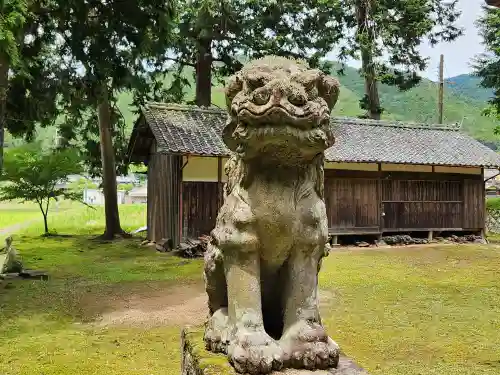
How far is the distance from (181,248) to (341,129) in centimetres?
780

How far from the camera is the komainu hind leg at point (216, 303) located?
3010 mm

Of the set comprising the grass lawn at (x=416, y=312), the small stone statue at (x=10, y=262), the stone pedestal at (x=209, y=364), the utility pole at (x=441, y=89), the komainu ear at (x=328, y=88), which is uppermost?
the utility pole at (x=441, y=89)

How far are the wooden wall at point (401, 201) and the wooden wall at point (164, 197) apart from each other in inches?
201

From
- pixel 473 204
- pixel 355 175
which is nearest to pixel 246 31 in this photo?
pixel 355 175

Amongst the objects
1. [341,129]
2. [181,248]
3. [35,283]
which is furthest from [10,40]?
[341,129]

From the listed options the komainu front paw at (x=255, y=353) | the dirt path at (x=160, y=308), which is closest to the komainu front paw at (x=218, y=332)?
the komainu front paw at (x=255, y=353)

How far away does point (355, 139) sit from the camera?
17.3 meters

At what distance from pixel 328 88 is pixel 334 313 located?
222 inches

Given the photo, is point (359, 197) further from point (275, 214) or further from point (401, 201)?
point (275, 214)

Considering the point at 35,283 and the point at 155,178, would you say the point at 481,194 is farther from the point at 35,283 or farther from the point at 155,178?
the point at 35,283

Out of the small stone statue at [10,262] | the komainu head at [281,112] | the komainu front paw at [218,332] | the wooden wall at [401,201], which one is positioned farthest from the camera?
the wooden wall at [401,201]

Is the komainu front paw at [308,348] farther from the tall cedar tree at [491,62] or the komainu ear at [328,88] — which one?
the tall cedar tree at [491,62]

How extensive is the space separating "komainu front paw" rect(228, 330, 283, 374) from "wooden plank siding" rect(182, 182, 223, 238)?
1158cm

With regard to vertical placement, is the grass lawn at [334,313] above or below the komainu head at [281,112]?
below
